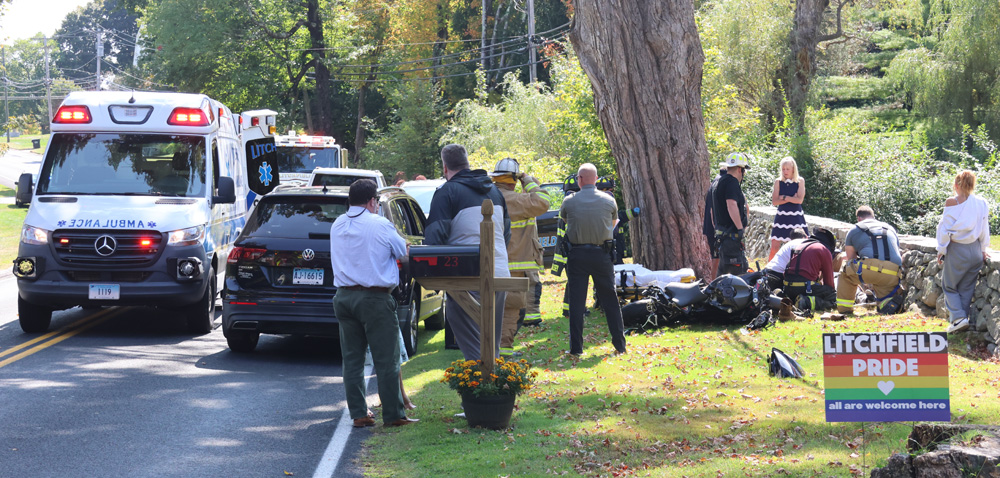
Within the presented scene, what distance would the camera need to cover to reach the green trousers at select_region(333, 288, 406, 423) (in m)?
7.17

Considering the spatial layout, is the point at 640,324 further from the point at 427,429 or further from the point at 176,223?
the point at 176,223

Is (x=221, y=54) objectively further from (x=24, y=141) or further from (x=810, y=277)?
(x=24, y=141)

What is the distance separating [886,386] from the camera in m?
5.26

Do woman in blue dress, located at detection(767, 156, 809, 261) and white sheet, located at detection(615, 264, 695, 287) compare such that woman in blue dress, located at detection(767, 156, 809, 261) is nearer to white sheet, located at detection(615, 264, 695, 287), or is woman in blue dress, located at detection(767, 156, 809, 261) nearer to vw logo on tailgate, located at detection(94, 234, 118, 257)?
white sheet, located at detection(615, 264, 695, 287)

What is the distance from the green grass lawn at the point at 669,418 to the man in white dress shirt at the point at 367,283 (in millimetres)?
613

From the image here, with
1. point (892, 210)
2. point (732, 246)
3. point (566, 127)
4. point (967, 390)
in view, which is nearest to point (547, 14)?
point (566, 127)

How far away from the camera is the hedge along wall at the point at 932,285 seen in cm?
968

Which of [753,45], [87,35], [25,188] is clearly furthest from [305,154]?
[87,35]

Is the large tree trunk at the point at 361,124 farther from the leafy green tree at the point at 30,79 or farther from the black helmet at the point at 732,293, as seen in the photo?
the leafy green tree at the point at 30,79

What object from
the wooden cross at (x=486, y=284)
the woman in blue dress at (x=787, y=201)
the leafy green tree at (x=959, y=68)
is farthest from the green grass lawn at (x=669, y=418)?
the leafy green tree at (x=959, y=68)

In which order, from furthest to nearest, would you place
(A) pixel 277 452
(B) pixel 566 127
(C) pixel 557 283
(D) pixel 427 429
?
(B) pixel 566 127 → (C) pixel 557 283 → (D) pixel 427 429 → (A) pixel 277 452

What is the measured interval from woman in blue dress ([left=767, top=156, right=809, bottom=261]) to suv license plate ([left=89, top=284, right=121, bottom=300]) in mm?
8736

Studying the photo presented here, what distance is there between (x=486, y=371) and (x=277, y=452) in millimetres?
1594

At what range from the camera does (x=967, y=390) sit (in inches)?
304
